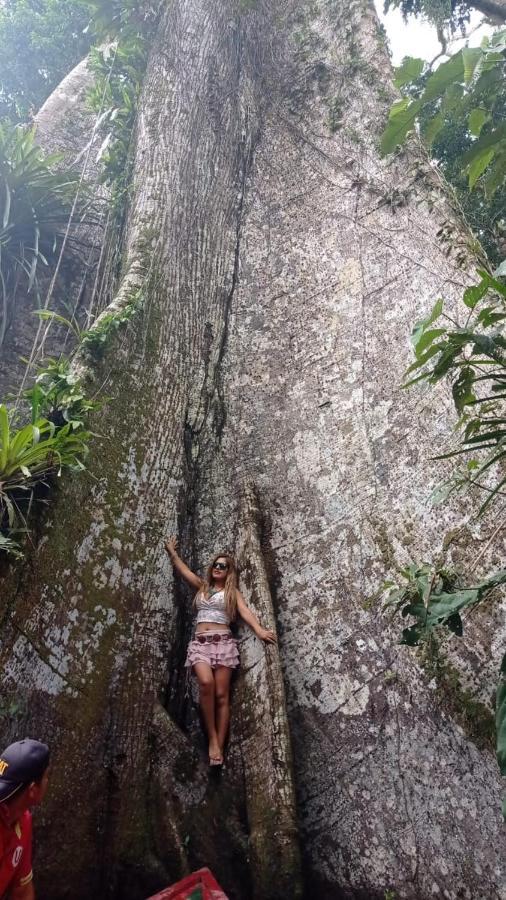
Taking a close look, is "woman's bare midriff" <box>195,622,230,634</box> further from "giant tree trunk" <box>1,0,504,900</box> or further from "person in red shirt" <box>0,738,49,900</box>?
"person in red shirt" <box>0,738,49,900</box>

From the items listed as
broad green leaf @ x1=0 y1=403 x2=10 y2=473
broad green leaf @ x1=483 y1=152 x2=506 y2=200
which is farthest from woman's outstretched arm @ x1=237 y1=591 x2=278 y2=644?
broad green leaf @ x1=483 y1=152 x2=506 y2=200

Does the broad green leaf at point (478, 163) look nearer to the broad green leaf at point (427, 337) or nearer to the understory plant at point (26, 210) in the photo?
the broad green leaf at point (427, 337)

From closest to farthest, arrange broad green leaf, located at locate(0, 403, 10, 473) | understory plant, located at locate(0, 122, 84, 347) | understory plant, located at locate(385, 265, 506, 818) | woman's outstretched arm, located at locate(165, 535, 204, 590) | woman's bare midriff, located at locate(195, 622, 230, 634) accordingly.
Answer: understory plant, located at locate(385, 265, 506, 818) → broad green leaf, located at locate(0, 403, 10, 473) → woman's bare midriff, located at locate(195, 622, 230, 634) → woman's outstretched arm, located at locate(165, 535, 204, 590) → understory plant, located at locate(0, 122, 84, 347)

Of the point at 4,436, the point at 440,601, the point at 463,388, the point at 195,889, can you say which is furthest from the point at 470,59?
the point at 195,889

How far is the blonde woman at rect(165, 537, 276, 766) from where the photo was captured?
262 centimetres

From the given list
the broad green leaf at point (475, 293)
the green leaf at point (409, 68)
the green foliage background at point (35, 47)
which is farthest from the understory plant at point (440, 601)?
the green foliage background at point (35, 47)

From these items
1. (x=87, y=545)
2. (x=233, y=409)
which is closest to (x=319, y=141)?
(x=233, y=409)

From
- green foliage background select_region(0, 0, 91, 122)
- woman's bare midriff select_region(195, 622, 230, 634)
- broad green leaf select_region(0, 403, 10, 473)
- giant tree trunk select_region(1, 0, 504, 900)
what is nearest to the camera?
giant tree trunk select_region(1, 0, 504, 900)

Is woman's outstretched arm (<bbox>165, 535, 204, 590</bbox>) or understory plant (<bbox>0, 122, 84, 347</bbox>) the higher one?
understory plant (<bbox>0, 122, 84, 347</bbox>)

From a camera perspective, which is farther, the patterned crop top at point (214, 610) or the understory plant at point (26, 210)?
the understory plant at point (26, 210)

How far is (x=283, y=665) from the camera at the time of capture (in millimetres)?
2809

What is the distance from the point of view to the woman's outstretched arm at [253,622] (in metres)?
2.70

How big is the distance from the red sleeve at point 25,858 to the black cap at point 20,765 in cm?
18

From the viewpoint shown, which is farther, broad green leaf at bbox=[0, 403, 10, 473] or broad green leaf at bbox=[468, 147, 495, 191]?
broad green leaf at bbox=[0, 403, 10, 473]
